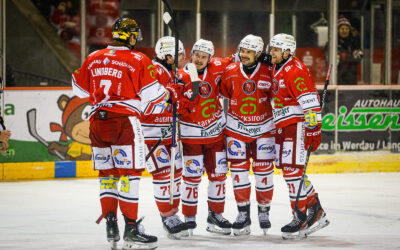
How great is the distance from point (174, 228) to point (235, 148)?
790 millimetres

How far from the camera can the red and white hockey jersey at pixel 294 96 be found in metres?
5.66

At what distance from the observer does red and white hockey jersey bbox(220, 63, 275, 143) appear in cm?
596

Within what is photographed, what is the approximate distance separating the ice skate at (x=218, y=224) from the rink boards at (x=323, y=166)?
11.3ft

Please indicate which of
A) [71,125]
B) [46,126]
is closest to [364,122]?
[71,125]

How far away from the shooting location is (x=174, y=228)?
5.76 metres

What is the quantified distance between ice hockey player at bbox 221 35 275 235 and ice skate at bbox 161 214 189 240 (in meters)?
0.41

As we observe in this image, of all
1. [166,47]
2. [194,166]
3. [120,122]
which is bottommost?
[194,166]

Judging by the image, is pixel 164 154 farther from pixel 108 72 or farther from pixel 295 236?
pixel 295 236

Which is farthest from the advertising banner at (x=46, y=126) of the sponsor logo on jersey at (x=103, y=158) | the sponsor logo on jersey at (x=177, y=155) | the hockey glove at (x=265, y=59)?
the sponsor logo on jersey at (x=103, y=158)

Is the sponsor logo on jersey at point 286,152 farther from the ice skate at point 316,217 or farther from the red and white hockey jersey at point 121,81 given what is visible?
the red and white hockey jersey at point 121,81

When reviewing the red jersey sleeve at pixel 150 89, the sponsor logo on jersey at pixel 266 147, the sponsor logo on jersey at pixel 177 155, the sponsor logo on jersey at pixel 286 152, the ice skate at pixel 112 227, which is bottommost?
the ice skate at pixel 112 227

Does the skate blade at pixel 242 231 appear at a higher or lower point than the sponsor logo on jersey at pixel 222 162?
lower

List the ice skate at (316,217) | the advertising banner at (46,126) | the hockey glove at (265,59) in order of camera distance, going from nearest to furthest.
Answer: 1. the ice skate at (316,217)
2. the hockey glove at (265,59)
3. the advertising banner at (46,126)

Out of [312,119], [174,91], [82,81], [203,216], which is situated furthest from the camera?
[203,216]
